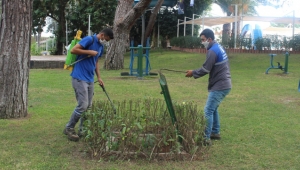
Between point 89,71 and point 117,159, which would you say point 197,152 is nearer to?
point 117,159

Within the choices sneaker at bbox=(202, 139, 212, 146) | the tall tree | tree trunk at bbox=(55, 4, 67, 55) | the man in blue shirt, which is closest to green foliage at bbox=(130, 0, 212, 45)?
the tall tree

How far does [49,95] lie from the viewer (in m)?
9.40

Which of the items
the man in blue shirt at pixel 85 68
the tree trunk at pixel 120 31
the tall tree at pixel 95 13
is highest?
the tall tree at pixel 95 13

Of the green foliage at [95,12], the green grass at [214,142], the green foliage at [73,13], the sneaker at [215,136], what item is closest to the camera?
the green grass at [214,142]

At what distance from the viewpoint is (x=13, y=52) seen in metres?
6.43

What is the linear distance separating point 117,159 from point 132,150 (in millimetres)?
201

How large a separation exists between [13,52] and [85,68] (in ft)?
5.88

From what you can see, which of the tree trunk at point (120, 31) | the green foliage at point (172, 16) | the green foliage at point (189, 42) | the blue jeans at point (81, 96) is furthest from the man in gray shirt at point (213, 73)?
the green foliage at point (172, 16)

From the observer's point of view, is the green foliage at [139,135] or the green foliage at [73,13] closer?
the green foliage at [139,135]

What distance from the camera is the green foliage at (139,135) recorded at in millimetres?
4539

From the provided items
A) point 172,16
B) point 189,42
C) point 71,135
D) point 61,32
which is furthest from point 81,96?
point 172,16

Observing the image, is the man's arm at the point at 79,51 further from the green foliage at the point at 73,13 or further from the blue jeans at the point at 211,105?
the green foliage at the point at 73,13

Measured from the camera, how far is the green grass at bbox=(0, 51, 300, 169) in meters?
4.52

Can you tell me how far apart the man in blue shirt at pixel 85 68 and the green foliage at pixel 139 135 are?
1.12ft
